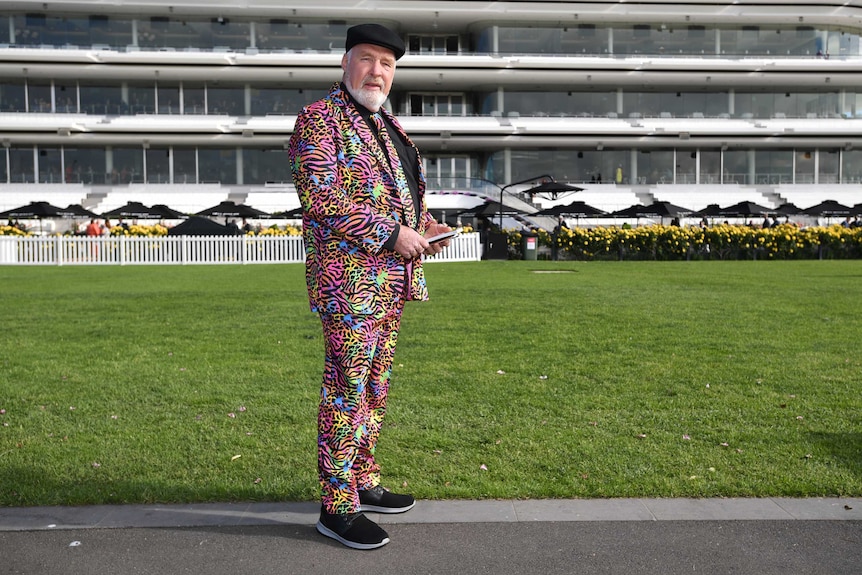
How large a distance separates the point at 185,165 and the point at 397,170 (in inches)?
1949

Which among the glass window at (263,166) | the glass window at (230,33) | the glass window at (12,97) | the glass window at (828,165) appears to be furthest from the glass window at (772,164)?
the glass window at (12,97)

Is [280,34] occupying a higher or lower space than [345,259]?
higher

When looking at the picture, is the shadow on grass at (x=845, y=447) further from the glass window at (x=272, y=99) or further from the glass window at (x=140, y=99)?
the glass window at (x=140, y=99)

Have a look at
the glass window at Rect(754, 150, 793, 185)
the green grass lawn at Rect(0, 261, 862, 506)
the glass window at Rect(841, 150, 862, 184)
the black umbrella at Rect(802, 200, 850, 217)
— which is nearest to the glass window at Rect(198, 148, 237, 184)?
the black umbrella at Rect(802, 200, 850, 217)

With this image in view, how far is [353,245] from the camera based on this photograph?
3.37 meters

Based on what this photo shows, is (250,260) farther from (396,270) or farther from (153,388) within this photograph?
(396,270)

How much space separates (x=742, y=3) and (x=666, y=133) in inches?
360

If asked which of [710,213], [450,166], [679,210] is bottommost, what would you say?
[710,213]

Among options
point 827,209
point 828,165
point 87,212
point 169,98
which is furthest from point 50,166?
point 828,165

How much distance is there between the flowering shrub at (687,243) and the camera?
31.1 m

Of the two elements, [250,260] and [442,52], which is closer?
[250,260]

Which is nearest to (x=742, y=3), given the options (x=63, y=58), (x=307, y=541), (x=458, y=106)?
(x=458, y=106)

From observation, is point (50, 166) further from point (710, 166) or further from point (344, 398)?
point (344, 398)

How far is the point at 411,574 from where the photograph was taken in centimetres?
312
